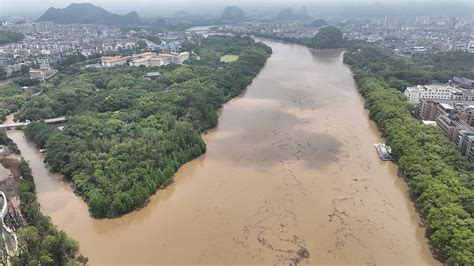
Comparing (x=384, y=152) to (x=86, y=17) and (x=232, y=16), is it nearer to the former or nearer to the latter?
(x=86, y=17)

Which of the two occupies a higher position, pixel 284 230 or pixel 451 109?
pixel 451 109

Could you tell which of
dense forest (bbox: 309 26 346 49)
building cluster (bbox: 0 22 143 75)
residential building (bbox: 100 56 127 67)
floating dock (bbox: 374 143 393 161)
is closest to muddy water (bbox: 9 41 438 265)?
floating dock (bbox: 374 143 393 161)

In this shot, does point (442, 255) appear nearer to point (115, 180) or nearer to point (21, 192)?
point (115, 180)

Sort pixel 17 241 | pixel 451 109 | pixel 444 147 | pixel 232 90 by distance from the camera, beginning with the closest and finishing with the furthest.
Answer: pixel 17 241
pixel 444 147
pixel 451 109
pixel 232 90

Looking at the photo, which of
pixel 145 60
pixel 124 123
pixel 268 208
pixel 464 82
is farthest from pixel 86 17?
pixel 268 208

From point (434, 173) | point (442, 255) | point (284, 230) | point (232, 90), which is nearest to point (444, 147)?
point (434, 173)

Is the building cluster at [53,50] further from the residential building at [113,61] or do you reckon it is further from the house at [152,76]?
the house at [152,76]
